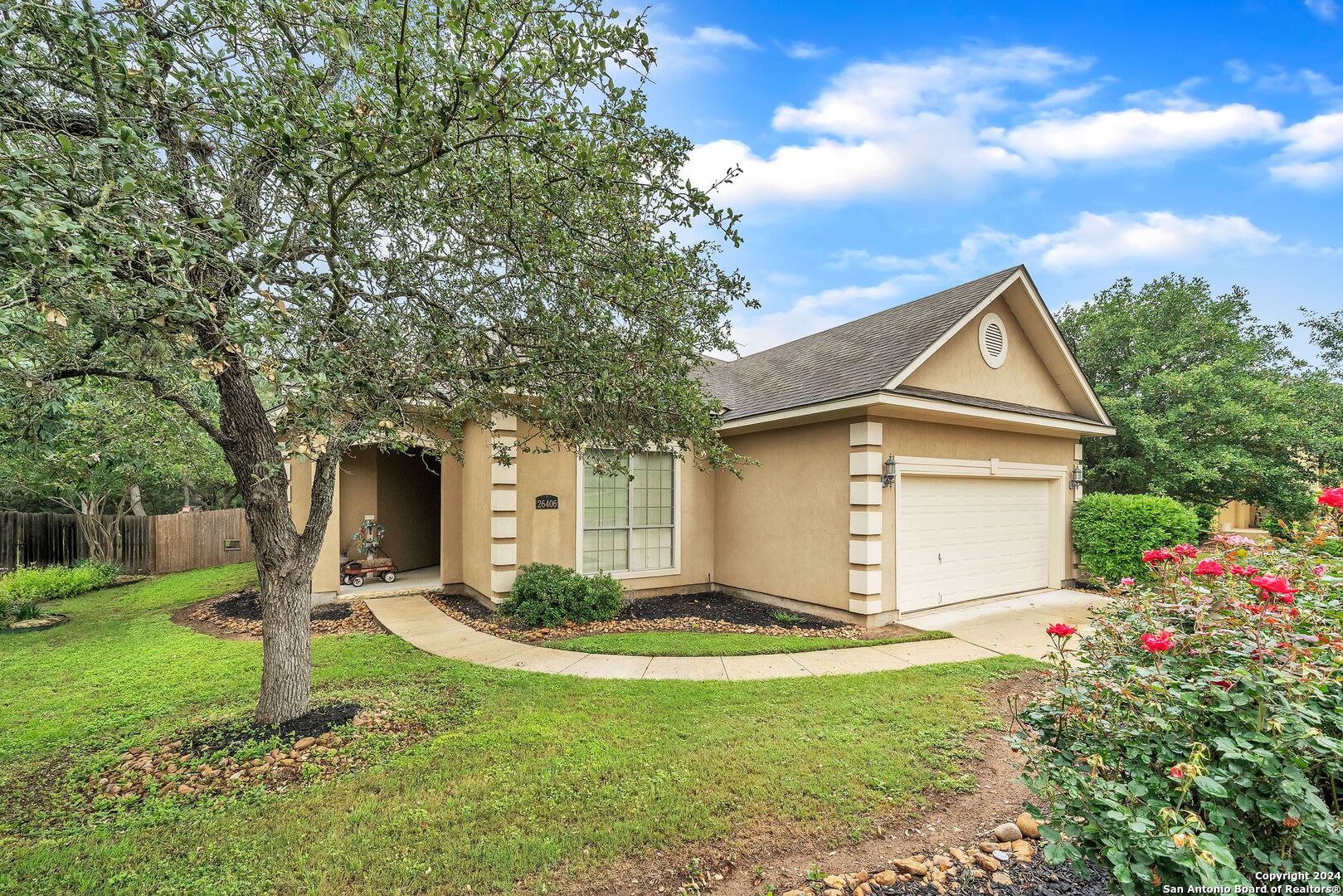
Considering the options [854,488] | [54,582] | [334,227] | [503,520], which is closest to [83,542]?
[54,582]

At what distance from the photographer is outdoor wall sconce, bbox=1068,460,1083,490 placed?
1118cm

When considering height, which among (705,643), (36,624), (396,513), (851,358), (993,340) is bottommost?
(36,624)

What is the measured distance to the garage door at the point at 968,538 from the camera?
335 inches

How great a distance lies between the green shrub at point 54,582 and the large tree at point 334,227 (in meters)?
9.61

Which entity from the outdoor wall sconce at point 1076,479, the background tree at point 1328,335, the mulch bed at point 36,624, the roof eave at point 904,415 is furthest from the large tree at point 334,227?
the background tree at point 1328,335

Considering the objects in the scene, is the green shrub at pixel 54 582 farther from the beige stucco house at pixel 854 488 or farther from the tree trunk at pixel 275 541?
the tree trunk at pixel 275 541

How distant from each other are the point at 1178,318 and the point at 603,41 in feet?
59.6

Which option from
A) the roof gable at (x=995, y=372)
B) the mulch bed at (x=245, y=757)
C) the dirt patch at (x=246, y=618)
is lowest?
the dirt patch at (x=246, y=618)

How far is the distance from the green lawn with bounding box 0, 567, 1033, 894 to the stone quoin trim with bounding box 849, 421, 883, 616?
1.84m

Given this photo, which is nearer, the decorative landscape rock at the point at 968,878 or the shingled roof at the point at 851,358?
the decorative landscape rock at the point at 968,878

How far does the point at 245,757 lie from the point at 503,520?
184 inches

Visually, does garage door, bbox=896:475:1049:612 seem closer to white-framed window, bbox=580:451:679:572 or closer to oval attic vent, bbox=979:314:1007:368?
oval attic vent, bbox=979:314:1007:368

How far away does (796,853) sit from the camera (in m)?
3.01

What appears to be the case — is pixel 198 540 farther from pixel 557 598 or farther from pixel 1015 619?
pixel 1015 619
